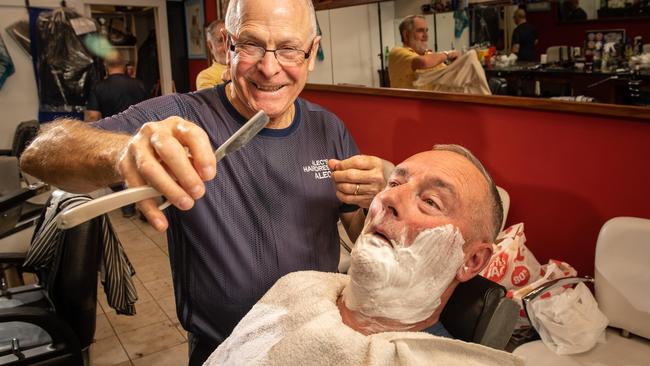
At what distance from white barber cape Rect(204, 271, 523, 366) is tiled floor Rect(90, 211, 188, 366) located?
198cm

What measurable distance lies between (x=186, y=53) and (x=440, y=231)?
246 inches

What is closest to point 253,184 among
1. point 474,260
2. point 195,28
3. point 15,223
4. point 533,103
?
point 474,260

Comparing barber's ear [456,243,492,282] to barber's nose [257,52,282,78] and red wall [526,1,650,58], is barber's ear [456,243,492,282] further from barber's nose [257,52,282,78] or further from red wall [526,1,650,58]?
red wall [526,1,650,58]

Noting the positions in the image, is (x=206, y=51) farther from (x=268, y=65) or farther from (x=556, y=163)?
(x=268, y=65)

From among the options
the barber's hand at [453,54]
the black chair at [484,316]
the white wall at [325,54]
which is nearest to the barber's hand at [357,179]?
the black chair at [484,316]

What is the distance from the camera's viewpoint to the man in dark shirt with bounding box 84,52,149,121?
205 inches

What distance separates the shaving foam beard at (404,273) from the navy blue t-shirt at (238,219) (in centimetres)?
24

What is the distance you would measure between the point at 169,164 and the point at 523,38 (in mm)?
2522

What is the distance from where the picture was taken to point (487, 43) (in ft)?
9.80

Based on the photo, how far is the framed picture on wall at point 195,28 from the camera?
626cm

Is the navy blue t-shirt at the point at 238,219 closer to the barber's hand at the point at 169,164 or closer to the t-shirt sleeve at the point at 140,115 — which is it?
the t-shirt sleeve at the point at 140,115

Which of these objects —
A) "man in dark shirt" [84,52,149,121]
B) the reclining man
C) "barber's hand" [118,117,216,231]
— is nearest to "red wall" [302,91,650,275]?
the reclining man

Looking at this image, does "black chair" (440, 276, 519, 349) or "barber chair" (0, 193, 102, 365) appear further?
"barber chair" (0, 193, 102, 365)

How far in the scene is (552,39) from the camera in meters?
2.63
